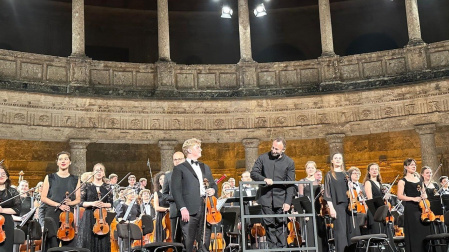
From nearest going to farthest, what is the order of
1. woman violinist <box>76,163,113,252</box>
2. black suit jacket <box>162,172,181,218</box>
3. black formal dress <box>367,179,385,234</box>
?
1. black suit jacket <box>162,172,181,218</box>
2. woman violinist <box>76,163,113,252</box>
3. black formal dress <box>367,179,385,234</box>

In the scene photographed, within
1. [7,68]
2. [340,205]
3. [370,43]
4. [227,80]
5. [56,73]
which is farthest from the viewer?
[370,43]

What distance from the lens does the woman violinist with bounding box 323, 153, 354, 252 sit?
895cm

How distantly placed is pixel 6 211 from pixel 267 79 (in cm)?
1114

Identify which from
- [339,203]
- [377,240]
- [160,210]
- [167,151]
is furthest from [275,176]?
[167,151]

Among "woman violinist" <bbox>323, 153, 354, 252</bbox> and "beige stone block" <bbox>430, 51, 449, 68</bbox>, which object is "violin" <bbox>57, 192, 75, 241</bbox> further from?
"beige stone block" <bbox>430, 51, 449, 68</bbox>

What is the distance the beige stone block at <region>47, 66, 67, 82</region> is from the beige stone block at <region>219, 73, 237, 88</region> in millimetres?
4494

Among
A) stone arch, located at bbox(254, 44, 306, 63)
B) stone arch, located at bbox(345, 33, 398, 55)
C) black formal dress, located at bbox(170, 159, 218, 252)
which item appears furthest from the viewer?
stone arch, located at bbox(254, 44, 306, 63)

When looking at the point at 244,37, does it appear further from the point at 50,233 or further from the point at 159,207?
the point at 50,233

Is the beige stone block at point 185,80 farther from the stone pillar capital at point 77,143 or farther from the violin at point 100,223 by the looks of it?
the violin at point 100,223

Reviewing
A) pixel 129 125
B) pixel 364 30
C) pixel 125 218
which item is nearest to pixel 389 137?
pixel 364 30

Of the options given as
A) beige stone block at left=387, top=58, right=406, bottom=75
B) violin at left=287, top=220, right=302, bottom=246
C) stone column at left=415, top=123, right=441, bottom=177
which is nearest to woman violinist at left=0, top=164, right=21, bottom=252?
violin at left=287, top=220, right=302, bottom=246

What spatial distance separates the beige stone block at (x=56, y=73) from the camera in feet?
55.0

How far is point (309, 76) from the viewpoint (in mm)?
18156

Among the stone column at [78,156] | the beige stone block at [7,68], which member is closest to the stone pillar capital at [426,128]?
the stone column at [78,156]
